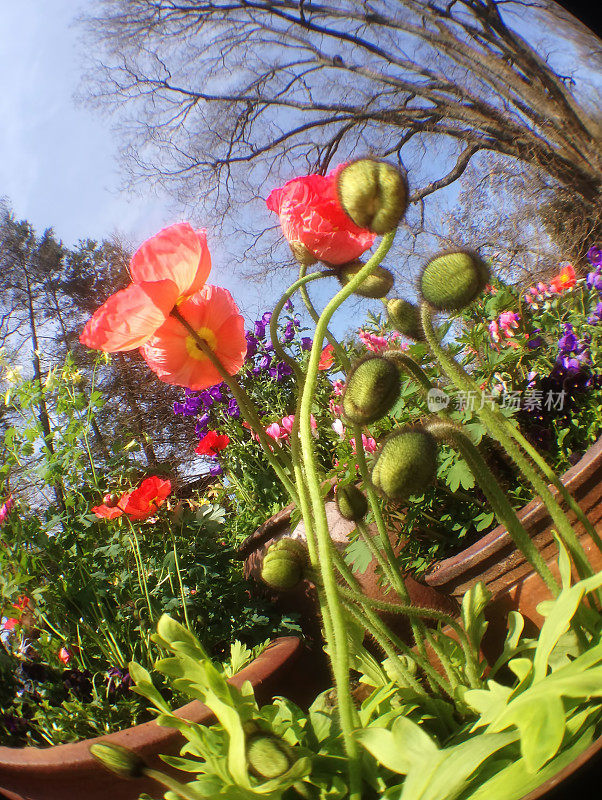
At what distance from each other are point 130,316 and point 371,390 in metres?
0.32

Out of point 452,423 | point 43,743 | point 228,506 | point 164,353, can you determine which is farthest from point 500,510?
point 228,506

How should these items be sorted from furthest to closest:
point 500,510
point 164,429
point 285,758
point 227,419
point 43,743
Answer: point 164,429
point 227,419
point 43,743
point 500,510
point 285,758

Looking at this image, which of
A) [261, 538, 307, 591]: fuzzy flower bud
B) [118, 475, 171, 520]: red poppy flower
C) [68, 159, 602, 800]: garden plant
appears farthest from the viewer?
[118, 475, 171, 520]: red poppy flower

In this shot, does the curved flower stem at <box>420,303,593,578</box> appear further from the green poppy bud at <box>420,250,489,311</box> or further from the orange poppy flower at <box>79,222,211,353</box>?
the orange poppy flower at <box>79,222,211,353</box>

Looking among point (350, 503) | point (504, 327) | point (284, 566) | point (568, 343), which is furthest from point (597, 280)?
point (284, 566)

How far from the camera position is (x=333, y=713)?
61 cm

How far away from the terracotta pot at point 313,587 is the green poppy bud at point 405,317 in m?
0.64

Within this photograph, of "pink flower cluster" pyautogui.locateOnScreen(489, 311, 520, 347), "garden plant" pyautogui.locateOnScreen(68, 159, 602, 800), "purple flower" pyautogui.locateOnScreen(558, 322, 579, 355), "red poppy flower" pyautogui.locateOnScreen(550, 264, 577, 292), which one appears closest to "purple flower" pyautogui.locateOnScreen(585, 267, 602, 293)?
"pink flower cluster" pyautogui.locateOnScreen(489, 311, 520, 347)

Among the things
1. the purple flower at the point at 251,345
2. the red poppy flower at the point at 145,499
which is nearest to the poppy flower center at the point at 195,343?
the red poppy flower at the point at 145,499

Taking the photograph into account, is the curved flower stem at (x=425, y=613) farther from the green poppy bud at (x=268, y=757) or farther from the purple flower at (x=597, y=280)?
the purple flower at (x=597, y=280)

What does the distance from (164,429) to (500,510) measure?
755cm

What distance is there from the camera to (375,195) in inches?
20.5

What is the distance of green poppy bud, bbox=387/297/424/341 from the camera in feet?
2.25

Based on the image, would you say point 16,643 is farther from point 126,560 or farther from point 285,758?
point 285,758
